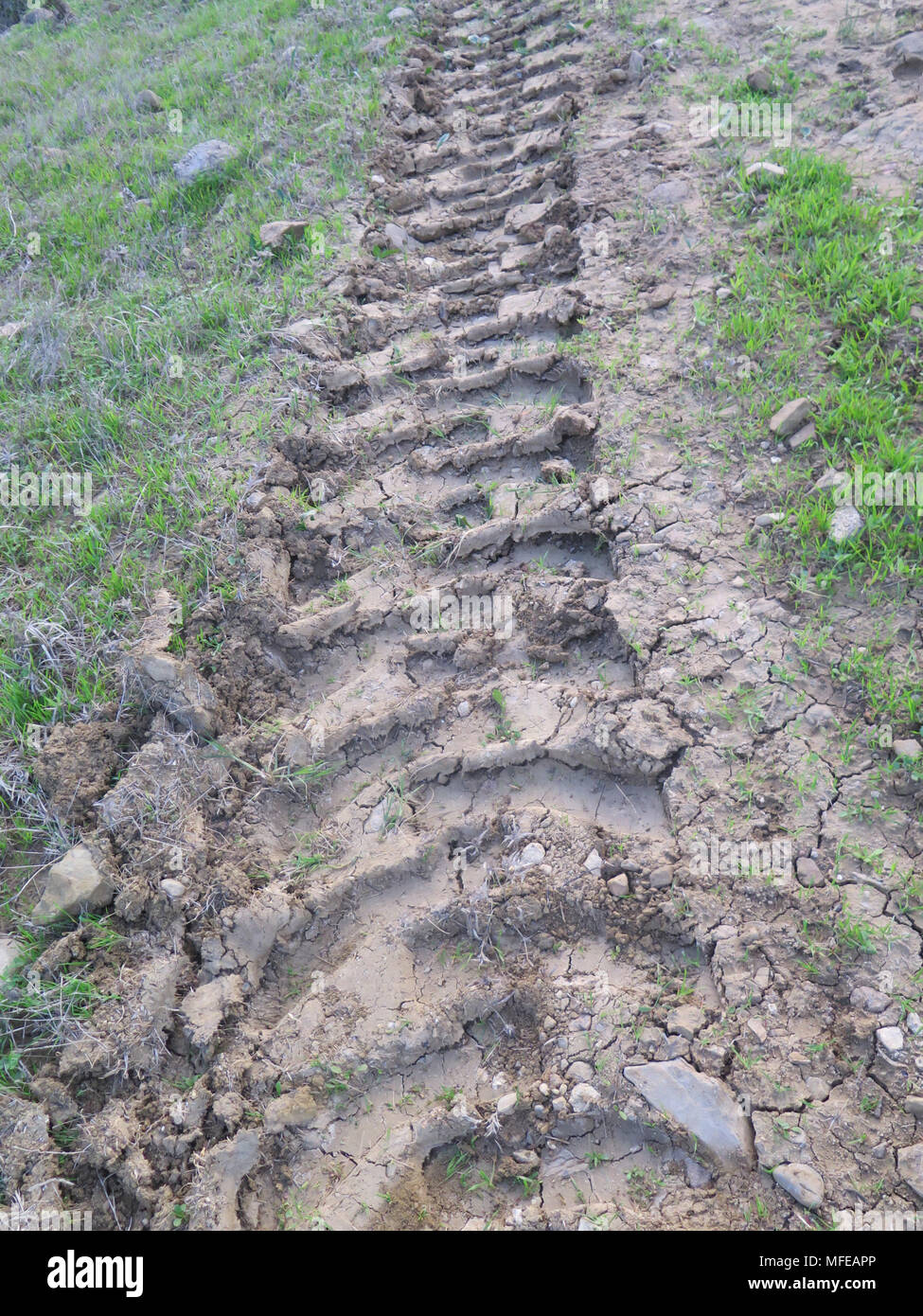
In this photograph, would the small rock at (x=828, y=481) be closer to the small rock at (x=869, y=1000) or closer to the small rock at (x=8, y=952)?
the small rock at (x=869, y=1000)

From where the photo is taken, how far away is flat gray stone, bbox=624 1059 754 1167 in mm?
1896

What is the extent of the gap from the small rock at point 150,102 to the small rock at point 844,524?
6441 millimetres

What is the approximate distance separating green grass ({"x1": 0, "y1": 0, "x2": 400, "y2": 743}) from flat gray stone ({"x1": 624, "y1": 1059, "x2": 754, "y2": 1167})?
86.0 inches

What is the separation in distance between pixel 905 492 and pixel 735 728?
1.03 metres

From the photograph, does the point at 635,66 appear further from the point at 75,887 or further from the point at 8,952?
the point at 8,952

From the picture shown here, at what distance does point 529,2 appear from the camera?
249 inches

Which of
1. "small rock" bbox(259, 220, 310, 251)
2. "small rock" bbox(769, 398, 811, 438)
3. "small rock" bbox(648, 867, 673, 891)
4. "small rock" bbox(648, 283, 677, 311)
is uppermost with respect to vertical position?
"small rock" bbox(259, 220, 310, 251)

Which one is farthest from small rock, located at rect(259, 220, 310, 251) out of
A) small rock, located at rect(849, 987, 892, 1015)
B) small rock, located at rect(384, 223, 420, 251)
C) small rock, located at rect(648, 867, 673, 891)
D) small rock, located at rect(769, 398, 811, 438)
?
small rock, located at rect(849, 987, 892, 1015)

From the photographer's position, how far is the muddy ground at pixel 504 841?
200 centimetres

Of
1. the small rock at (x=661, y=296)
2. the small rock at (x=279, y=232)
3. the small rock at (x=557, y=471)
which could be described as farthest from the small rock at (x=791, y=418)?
the small rock at (x=279, y=232)

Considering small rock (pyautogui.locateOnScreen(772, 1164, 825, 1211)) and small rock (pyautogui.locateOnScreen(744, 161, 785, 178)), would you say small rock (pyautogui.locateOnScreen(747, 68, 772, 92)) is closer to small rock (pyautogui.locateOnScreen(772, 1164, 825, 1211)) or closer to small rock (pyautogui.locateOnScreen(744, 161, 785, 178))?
small rock (pyautogui.locateOnScreen(744, 161, 785, 178))

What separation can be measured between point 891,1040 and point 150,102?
7.80 meters
